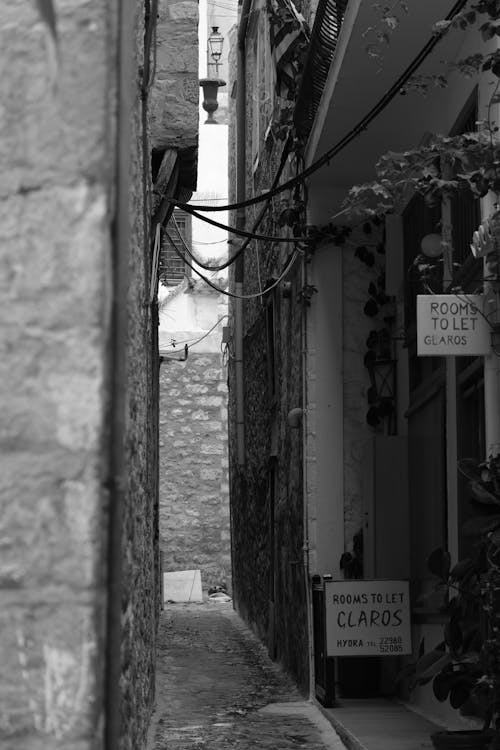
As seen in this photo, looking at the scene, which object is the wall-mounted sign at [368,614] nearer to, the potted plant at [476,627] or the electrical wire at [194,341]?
the potted plant at [476,627]

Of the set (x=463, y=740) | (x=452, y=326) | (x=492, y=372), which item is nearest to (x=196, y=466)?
(x=492, y=372)

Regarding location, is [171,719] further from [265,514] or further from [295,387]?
[265,514]

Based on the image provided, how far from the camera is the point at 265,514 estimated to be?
44.0 feet

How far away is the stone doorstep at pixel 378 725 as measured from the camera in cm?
659

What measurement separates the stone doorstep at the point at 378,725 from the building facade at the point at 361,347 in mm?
221

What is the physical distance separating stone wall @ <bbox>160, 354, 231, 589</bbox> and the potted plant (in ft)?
46.3

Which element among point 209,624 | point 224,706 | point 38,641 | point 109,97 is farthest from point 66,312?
point 209,624

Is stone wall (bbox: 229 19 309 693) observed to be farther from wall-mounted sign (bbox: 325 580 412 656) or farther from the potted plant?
the potted plant

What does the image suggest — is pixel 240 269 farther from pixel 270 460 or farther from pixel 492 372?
pixel 492 372

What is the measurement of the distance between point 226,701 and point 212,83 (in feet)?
43.8

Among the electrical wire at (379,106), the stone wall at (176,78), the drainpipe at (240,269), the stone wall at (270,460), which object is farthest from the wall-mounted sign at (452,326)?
the drainpipe at (240,269)

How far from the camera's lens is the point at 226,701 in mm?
8820

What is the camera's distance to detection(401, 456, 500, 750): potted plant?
506 cm

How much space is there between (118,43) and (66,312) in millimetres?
672
